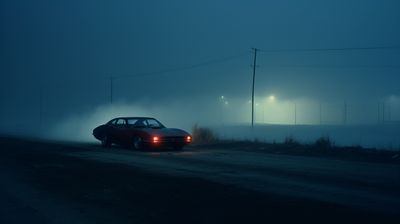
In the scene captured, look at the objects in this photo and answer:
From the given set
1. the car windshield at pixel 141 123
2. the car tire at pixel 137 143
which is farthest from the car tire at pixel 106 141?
the car tire at pixel 137 143

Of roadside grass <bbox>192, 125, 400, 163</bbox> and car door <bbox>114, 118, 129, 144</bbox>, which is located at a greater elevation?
car door <bbox>114, 118, 129, 144</bbox>

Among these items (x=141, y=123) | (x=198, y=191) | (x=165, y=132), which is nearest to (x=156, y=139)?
(x=165, y=132)

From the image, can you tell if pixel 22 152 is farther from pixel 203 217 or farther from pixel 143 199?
pixel 203 217

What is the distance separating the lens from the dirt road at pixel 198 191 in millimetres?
7961

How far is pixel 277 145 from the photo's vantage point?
23.5 metres

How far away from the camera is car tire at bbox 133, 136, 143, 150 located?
21.7m

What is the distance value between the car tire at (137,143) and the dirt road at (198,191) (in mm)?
5421

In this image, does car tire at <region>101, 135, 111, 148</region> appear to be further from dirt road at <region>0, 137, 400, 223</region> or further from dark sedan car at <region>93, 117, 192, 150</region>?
dirt road at <region>0, 137, 400, 223</region>

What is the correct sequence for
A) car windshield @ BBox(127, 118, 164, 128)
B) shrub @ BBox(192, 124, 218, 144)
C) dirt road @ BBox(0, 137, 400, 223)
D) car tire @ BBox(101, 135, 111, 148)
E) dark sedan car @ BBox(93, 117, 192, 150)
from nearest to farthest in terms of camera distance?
dirt road @ BBox(0, 137, 400, 223) → dark sedan car @ BBox(93, 117, 192, 150) → car windshield @ BBox(127, 118, 164, 128) → car tire @ BBox(101, 135, 111, 148) → shrub @ BBox(192, 124, 218, 144)

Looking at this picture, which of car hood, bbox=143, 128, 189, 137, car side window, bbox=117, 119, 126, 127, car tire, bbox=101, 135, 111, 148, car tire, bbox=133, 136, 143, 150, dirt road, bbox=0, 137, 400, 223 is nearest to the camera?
dirt road, bbox=0, 137, 400, 223

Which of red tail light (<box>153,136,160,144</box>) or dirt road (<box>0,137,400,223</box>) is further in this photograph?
red tail light (<box>153,136,160,144</box>)

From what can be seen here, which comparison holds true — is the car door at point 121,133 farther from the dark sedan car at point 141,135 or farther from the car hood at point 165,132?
the car hood at point 165,132

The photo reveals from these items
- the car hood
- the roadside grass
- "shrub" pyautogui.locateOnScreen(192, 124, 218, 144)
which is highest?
the car hood

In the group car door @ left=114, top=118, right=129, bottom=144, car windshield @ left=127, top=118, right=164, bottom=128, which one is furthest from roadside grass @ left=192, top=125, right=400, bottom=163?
car door @ left=114, top=118, right=129, bottom=144
